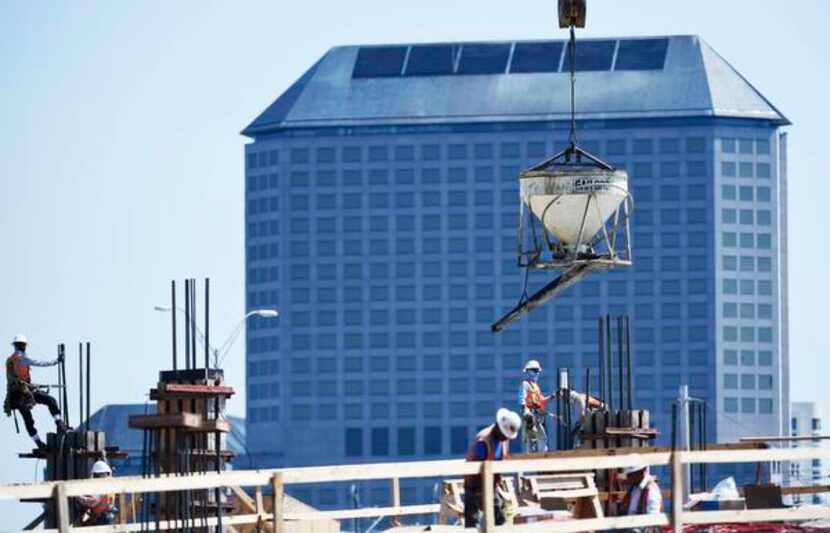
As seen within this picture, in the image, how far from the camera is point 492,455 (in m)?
24.5

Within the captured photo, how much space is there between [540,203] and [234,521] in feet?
14.4

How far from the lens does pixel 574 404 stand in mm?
40625

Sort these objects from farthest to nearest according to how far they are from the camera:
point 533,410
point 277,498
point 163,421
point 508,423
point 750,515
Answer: point 533,410 → point 163,421 → point 750,515 → point 508,423 → point 277,498

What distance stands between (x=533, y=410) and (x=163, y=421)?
39.9 ft

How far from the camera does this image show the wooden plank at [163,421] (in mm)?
26797

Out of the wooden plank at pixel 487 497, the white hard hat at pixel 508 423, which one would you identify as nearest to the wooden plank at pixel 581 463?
the wooden plank at pixel 487 497

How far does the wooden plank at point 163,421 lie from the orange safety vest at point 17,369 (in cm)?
1192

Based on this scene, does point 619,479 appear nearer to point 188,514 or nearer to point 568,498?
point 568,498

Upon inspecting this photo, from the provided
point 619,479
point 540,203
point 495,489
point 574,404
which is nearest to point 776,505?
point 619,479

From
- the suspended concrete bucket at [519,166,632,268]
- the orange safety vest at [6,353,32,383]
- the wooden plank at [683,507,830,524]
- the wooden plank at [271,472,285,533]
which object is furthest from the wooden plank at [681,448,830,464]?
the orange safety vest at [6,353,32,383]

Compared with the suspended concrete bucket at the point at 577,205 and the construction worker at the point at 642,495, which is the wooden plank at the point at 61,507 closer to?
the construction worker at the point at 642,495

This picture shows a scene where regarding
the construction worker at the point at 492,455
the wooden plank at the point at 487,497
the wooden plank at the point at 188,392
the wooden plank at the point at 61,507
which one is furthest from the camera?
the wooden plank at the point at 188,392

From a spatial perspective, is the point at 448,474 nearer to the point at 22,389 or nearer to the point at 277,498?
the point at 277,498

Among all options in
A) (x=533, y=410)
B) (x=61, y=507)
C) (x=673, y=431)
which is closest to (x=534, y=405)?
(x=533, y=410)
